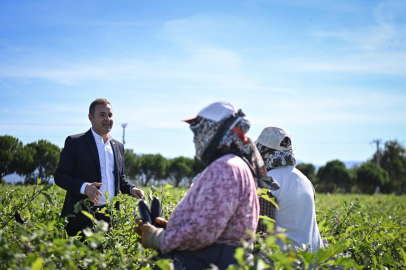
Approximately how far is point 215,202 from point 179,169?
181 ft

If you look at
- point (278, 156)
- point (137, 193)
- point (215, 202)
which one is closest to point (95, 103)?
point (137, 193)

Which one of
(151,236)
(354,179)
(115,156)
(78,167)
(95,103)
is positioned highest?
(95,103)

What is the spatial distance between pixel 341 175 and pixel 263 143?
144 feet

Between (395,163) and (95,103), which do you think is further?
(395,163)

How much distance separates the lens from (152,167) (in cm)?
5366

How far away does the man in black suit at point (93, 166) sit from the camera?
3.68 m

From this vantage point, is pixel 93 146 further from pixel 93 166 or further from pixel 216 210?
pixel 216 210

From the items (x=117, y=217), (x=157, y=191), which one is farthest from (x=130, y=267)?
(x=157, y=191)

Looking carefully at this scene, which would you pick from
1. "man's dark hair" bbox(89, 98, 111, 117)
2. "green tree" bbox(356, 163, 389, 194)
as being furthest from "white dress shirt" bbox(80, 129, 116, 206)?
"green tree" bbox(356, 163, 389, 194)

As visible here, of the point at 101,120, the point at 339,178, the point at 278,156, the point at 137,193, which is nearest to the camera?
the point at 278,156

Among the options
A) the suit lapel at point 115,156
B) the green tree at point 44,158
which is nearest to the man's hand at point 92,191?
the suit lapel at point 115,156

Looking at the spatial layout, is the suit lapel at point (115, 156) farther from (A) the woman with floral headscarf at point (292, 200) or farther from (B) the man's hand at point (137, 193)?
(A) the woman with floral headscarf at point (292, 200)

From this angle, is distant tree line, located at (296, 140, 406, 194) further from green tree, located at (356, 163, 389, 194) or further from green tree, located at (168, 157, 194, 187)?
green tree, located at (168, 157, 194, 187)

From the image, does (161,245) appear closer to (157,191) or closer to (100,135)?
(157,191)
